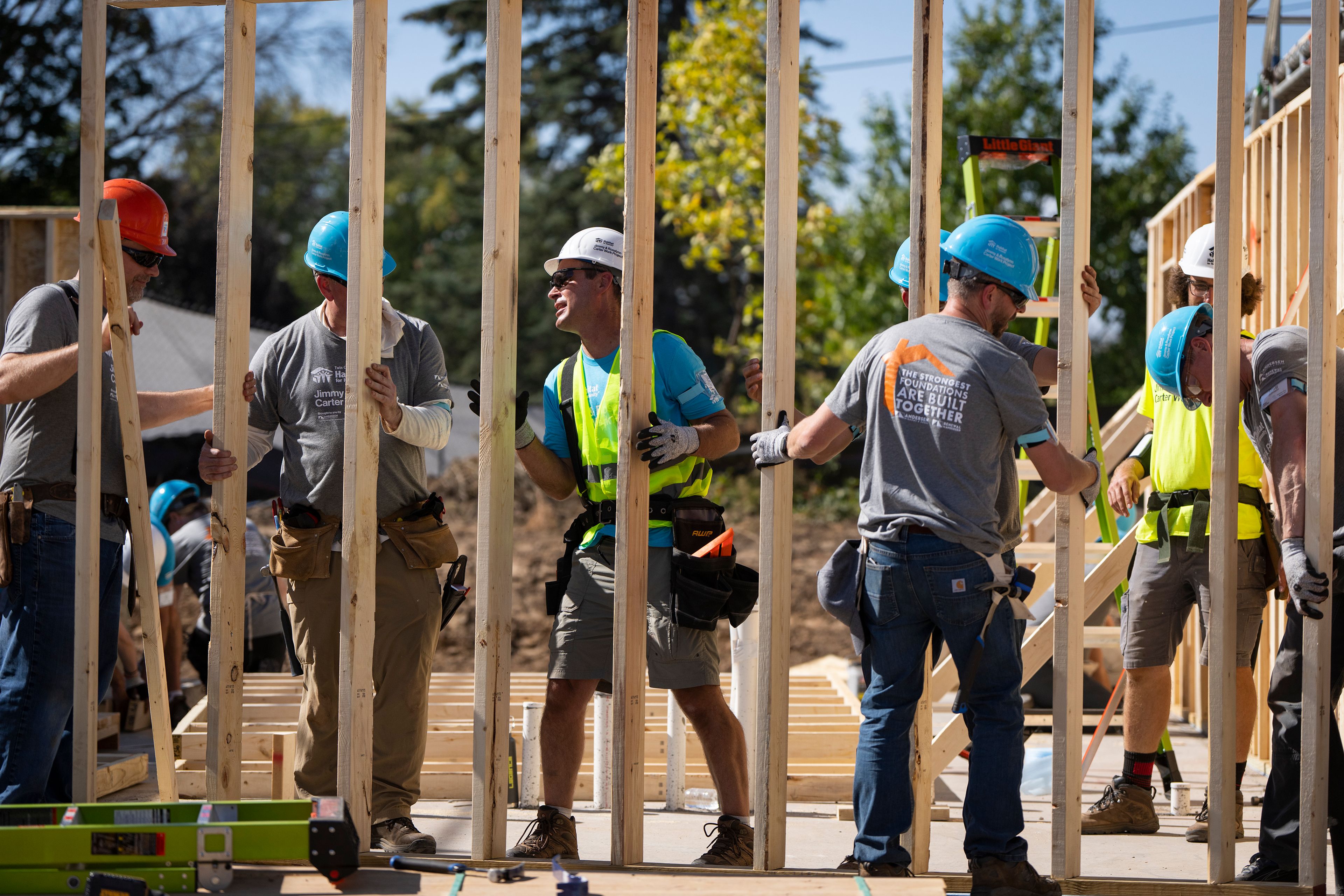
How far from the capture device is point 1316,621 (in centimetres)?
360

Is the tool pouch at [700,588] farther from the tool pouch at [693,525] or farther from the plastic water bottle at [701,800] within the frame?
the plastic water bottle at [701,800]

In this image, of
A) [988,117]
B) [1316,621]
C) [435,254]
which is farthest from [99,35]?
[435,254]

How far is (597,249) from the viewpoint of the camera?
4148 mm

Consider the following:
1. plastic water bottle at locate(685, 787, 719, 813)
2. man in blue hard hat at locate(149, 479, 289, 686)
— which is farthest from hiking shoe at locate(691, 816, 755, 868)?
man in blue hard hat at locate(149, 479, 289, 686)

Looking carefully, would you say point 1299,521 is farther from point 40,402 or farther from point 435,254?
point 435,254

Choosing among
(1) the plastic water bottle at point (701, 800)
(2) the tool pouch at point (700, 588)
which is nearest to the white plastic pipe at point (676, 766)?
(1) the plastic water bottle at point (701, 800)

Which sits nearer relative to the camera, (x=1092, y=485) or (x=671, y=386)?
(x=1092, y=485)

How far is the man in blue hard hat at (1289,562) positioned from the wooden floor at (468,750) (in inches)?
83.0

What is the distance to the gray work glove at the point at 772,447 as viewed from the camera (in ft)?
11.7

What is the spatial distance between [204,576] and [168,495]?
0.96 m

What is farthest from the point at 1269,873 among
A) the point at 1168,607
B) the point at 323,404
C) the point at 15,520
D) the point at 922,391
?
the point at 15,520

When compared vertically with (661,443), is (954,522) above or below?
below

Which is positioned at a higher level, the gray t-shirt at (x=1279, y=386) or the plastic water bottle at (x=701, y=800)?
the gray t-shirt at (x=1279, y=386)

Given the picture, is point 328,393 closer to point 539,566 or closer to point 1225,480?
point 1225,480
